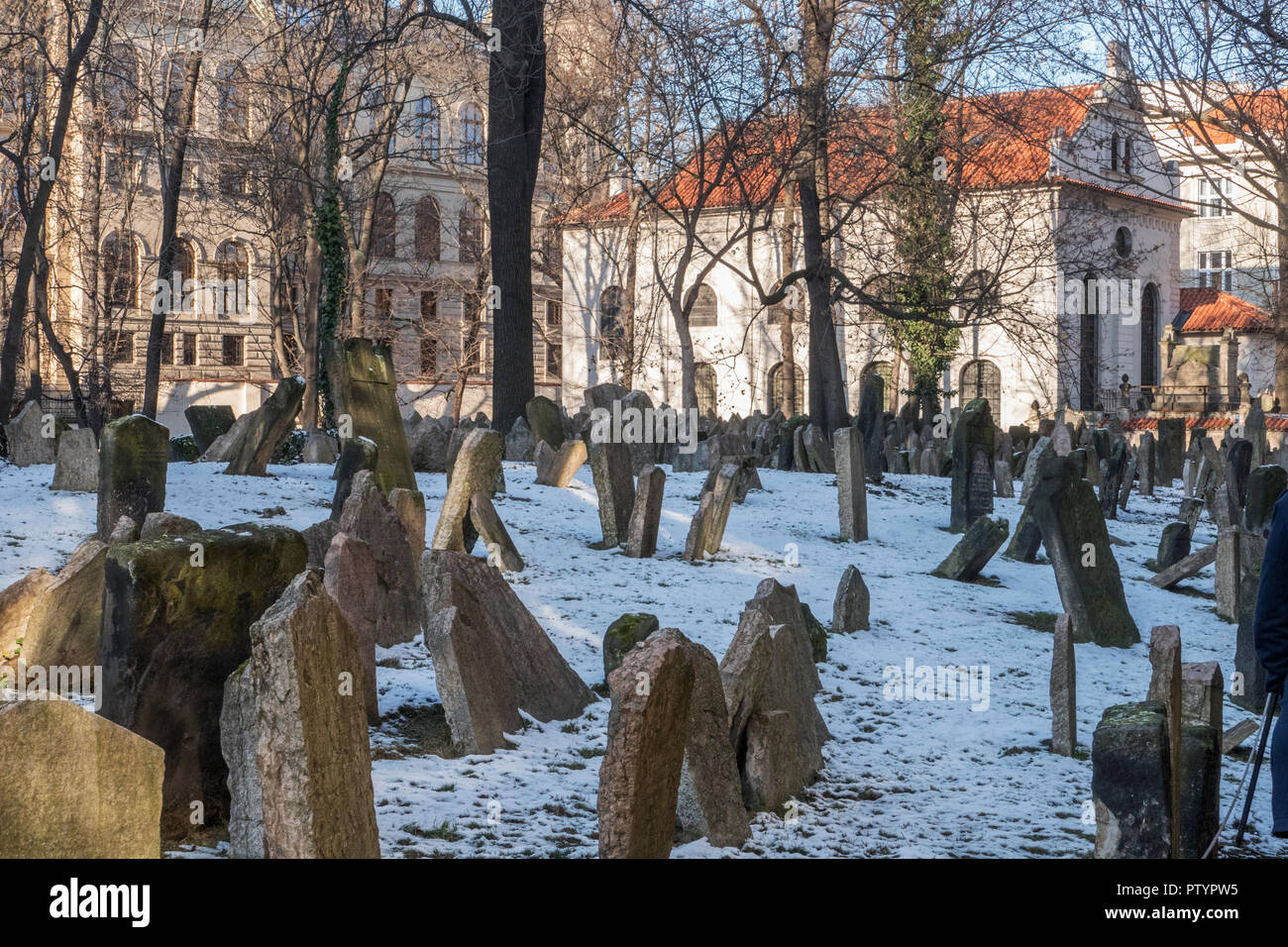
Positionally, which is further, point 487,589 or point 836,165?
point 836,165

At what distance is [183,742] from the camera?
4.23 m

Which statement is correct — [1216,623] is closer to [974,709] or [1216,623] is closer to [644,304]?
[974,709]

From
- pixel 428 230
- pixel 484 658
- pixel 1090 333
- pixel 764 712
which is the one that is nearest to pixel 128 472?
pixel 484 658

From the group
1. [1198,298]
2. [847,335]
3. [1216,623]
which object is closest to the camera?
[1216,623]

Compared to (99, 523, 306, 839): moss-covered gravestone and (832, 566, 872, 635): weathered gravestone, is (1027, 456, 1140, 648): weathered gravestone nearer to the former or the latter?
(832, 566, 872, 635): weathered gravestone

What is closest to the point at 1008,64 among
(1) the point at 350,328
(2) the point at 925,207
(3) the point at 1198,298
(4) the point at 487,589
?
(2) the point at 925,207

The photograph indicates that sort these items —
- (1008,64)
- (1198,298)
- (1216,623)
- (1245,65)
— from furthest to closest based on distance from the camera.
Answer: (1198,298), (1008,64), (1245,65), (1216,623)

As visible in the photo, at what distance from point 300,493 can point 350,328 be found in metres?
18.2

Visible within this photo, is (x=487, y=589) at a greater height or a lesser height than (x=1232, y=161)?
lesser

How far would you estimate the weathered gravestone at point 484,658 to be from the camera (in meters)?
5.24

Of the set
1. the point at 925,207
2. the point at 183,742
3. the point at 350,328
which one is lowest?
the point at 183,742

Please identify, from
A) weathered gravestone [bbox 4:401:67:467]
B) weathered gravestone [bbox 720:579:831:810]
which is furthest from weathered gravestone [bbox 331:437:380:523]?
weathered gravestone [bbox 720:579:831:810]

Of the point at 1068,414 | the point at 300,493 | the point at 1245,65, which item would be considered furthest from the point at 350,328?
the point at 1245,65

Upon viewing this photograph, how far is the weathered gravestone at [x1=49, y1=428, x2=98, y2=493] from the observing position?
368 inches
